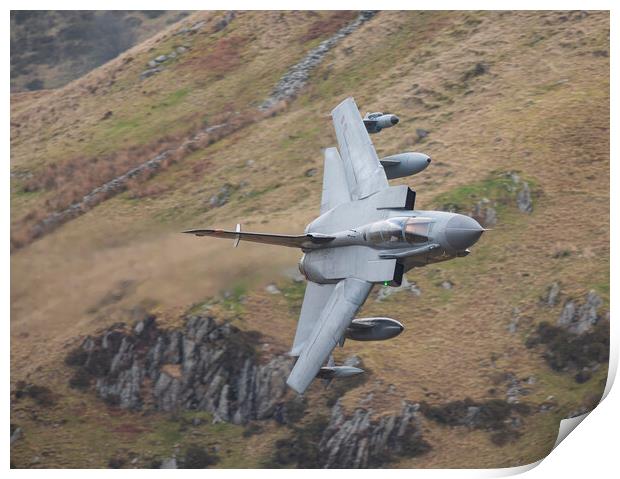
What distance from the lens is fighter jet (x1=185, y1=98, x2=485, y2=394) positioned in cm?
3650

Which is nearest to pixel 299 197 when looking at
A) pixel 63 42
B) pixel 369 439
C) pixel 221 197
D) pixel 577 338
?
pixel 221 197

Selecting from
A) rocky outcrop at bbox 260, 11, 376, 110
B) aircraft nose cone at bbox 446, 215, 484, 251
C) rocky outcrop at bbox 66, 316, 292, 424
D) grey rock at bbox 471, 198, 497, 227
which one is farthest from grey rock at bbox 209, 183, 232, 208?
aircraft nose cone at bbox 446, 215, 484, 251

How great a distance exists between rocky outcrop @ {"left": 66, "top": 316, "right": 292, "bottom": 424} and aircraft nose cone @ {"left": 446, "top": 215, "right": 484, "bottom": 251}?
19.5 metres

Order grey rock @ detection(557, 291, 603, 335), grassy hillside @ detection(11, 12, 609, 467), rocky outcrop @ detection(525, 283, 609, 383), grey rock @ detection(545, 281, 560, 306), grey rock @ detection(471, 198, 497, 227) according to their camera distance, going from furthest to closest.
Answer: grey rock @ detection(471, 198, 497, 227) → grey rock @ detection(545, 281, 560, 306) → grey rock @ detection(557, 291, 603, 335) → rocky outcrop @ detection(525, 283, 609, 383) → grassy hillside @ detection(11, 12, 609, 467)

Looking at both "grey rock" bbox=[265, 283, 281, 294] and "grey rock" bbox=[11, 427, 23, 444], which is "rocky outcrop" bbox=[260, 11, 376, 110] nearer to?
"grey rock" bbox=[265, 283, 281, 294]

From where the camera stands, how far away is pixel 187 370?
54.5m

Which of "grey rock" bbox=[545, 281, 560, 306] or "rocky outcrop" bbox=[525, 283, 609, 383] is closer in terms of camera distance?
"rocky outcrop" bbox=[525, 283, 609, 383]

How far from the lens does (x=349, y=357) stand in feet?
173

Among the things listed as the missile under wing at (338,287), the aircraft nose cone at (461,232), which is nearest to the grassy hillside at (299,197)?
the missile under wing at (338,287)

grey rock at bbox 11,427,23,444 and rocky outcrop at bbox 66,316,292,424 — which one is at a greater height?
rocky outcrop at bbox 66,316,292,424

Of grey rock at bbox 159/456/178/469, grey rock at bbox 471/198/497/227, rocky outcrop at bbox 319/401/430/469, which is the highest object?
grey rock at bbox 471/198/497/227

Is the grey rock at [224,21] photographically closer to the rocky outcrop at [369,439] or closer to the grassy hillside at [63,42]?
the rocky outcrop at [369,439]
